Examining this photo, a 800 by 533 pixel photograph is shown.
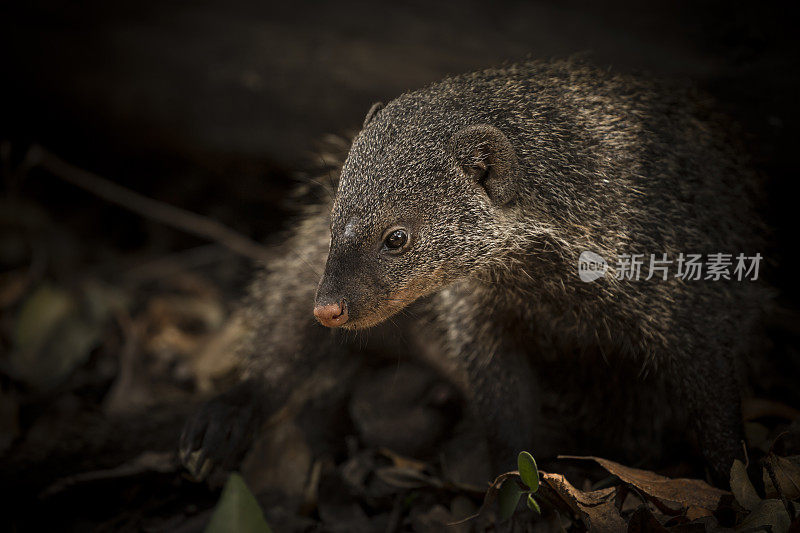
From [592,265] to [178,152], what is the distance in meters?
3.01

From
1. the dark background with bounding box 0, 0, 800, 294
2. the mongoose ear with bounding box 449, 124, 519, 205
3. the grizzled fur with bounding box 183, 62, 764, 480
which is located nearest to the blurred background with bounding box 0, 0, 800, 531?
the dark background with bounding box 0, 0, 800, 294

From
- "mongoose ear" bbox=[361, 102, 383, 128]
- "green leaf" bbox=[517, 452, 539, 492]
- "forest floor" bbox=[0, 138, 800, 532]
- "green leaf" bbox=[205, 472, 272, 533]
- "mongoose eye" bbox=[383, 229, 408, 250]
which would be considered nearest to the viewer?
"green leaf" bbox=[205, 472, 272, 533]

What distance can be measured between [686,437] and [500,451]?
0.88m

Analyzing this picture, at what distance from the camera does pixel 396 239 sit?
226 centimetres

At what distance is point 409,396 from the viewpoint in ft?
11.1

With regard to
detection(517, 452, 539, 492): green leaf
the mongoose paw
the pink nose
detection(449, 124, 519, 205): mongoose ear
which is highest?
detection(449, 124, 519, 205): mongoose ear

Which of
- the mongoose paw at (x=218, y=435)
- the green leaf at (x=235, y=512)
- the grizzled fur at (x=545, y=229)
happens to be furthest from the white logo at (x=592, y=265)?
the mongoose paw at (x=218, y=435)

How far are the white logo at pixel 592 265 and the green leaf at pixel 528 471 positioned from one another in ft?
2.34

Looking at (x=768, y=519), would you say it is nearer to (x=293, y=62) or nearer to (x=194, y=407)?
(x=194, y=407)

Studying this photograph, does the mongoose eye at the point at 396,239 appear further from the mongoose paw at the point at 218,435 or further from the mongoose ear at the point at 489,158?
the mongoose paw at the point at 218,435

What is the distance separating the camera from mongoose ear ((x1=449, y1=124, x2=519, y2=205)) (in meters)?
2.23

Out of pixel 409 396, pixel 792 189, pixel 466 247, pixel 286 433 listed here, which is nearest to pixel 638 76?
pixel 792 189

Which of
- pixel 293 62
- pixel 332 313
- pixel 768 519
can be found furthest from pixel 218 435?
pixel 768 519

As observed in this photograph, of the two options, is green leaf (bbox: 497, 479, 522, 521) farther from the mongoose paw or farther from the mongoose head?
the mongoose paw
